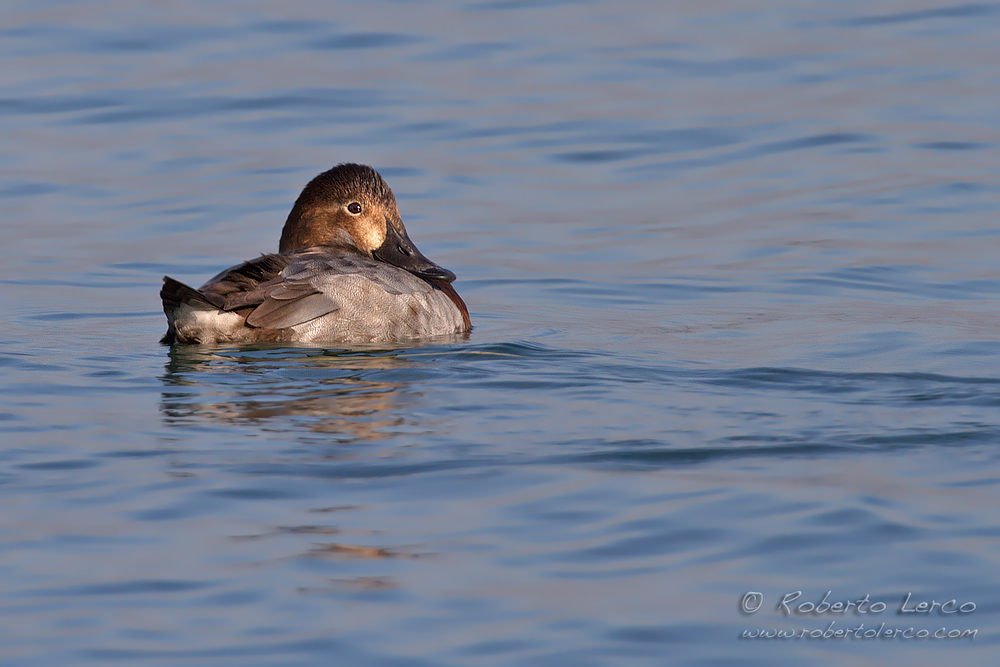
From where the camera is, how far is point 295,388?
20.9 ft

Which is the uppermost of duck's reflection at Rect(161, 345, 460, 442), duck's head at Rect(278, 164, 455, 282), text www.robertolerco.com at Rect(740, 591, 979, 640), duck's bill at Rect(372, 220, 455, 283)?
duck's head at Rect(278, 164, 455, 282)

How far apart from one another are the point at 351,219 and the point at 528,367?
2.11 m

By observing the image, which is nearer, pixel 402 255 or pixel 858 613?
pixel 858 613

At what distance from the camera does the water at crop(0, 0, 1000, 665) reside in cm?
397

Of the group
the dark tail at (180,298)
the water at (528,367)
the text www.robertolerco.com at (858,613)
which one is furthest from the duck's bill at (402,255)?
the text www.robertolerco.com at (858,613)

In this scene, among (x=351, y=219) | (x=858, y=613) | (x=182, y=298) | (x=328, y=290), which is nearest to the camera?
(x=858, y=613)

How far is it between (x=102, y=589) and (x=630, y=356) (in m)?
3.79

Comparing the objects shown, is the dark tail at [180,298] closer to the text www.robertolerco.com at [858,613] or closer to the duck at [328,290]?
the duck at [328,290]

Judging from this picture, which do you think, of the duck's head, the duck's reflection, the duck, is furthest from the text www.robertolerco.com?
the duck's head

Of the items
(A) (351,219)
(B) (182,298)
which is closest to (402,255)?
(A) (351,219)

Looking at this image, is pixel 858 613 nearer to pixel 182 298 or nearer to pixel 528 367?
pixel 528 367

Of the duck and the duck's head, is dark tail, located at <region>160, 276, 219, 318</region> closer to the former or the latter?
the duck

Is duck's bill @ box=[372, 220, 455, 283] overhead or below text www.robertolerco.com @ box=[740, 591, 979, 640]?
overhead

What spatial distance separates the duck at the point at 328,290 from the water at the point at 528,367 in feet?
0.56
